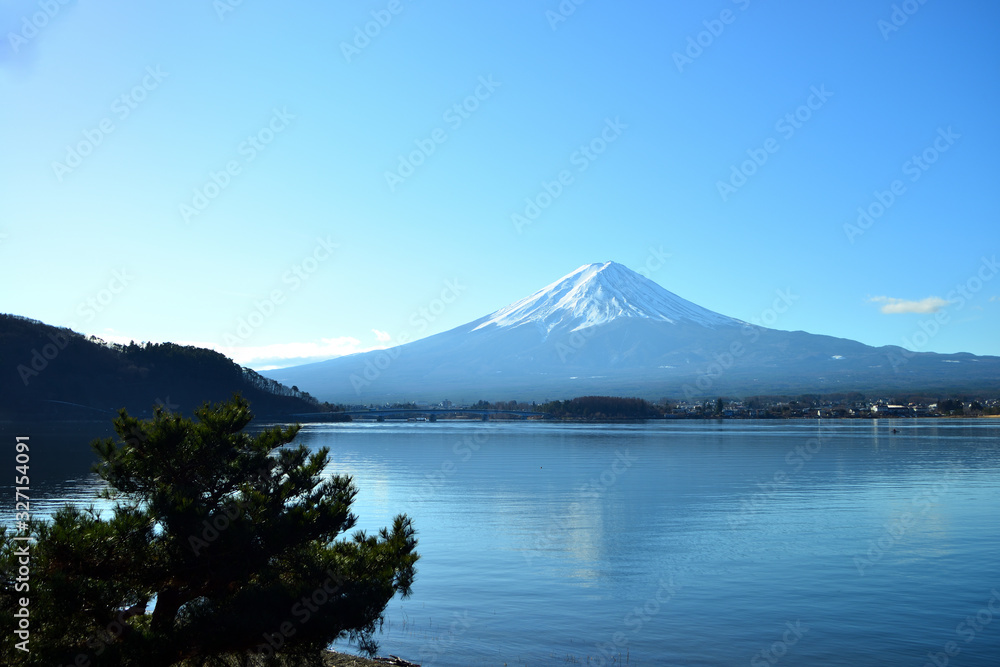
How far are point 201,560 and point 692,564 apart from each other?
1112 cm

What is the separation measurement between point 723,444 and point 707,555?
40.4 m

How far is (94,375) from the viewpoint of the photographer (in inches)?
3236

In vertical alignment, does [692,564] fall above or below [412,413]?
below

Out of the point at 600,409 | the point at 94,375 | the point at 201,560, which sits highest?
the point at 94,375

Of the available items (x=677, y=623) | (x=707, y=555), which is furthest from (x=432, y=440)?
(x=677, y=623)

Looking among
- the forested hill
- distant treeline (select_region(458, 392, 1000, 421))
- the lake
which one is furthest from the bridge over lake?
the lake

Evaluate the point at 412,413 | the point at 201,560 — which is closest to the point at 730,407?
the point at 412,413

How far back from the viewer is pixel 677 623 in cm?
1155

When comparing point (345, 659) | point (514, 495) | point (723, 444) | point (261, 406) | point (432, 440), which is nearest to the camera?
point (345, 659)

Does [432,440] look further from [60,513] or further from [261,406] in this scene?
[60,513]

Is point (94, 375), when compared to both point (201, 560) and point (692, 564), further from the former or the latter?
point (201, 560)

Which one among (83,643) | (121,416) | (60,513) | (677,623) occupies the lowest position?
(677,623)

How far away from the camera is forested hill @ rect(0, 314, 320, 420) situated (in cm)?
7425

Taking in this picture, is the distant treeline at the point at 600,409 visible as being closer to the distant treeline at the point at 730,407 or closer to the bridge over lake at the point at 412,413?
the distant treeline at the point at 730,407
